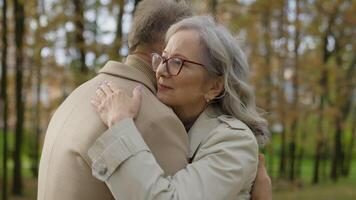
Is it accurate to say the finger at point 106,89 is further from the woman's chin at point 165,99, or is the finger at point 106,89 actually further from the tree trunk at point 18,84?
the tree trunk at point 18,84

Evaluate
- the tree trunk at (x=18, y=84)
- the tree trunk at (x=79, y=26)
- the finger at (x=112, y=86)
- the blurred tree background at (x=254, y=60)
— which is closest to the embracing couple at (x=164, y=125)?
the finger at (x=112, y=86)

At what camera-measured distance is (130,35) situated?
8.66ft

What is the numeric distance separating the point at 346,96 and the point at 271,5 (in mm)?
8892

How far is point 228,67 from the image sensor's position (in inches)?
94.6

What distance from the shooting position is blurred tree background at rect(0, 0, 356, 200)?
1250 centimetres

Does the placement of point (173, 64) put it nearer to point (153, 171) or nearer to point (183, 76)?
point (183, 76)

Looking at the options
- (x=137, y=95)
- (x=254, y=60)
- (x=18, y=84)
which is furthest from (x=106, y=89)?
(x=254, y=60)

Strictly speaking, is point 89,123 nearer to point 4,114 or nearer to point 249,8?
point 4,114

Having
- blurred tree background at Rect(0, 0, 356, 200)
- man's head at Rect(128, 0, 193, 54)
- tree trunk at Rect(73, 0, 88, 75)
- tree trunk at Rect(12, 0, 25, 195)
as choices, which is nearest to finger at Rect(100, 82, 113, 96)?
man's head at Rect(128, 0, 193, 54)

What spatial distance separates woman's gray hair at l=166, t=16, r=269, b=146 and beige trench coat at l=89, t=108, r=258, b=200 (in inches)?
8.3

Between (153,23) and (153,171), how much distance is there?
0.75m

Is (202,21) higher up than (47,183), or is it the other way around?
(202,21)

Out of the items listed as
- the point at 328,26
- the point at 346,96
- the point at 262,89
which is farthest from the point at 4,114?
the point at 346,96

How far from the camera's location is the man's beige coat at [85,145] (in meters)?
2.19
